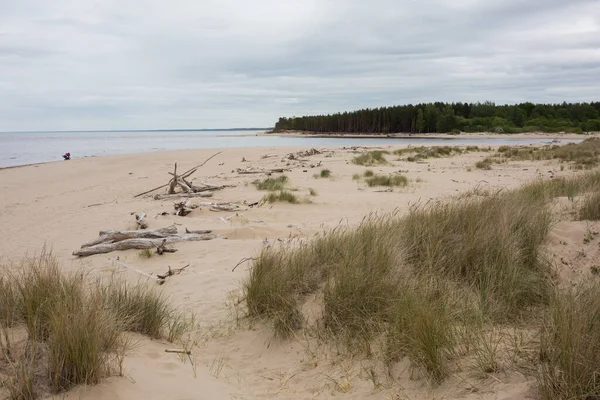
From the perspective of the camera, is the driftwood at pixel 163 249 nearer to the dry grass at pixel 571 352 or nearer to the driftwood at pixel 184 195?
the driftwood at pixel 184 195

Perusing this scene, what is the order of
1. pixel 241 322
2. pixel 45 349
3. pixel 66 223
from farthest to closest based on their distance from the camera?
pixel 66 223 < pixel 241 322 < pixel 45 349

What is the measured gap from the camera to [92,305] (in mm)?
3045

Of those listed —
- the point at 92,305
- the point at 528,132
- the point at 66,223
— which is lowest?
the point at 66,223

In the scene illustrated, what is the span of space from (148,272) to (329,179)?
10.4 metres

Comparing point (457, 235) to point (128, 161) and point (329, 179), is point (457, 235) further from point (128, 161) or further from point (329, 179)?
point (128, 161)

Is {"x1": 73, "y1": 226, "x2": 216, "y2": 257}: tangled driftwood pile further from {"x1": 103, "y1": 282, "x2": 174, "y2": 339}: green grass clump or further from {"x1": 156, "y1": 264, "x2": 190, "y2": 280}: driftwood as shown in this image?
{"x1": 103, "y1": 282, "x2": 174, "y2": 339}: green grass clump

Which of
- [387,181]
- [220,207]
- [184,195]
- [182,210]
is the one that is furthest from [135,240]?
[387,181]

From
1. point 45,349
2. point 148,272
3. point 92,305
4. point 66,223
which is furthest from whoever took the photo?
point 66,223

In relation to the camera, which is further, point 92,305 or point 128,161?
point 128,161

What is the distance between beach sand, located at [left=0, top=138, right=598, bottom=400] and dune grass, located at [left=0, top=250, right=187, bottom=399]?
14 cm

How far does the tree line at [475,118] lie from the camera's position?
88250 millimetres

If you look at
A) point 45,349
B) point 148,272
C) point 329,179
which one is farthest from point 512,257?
point 329,179

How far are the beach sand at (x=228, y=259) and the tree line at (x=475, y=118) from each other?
265ft

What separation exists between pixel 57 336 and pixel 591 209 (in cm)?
728
